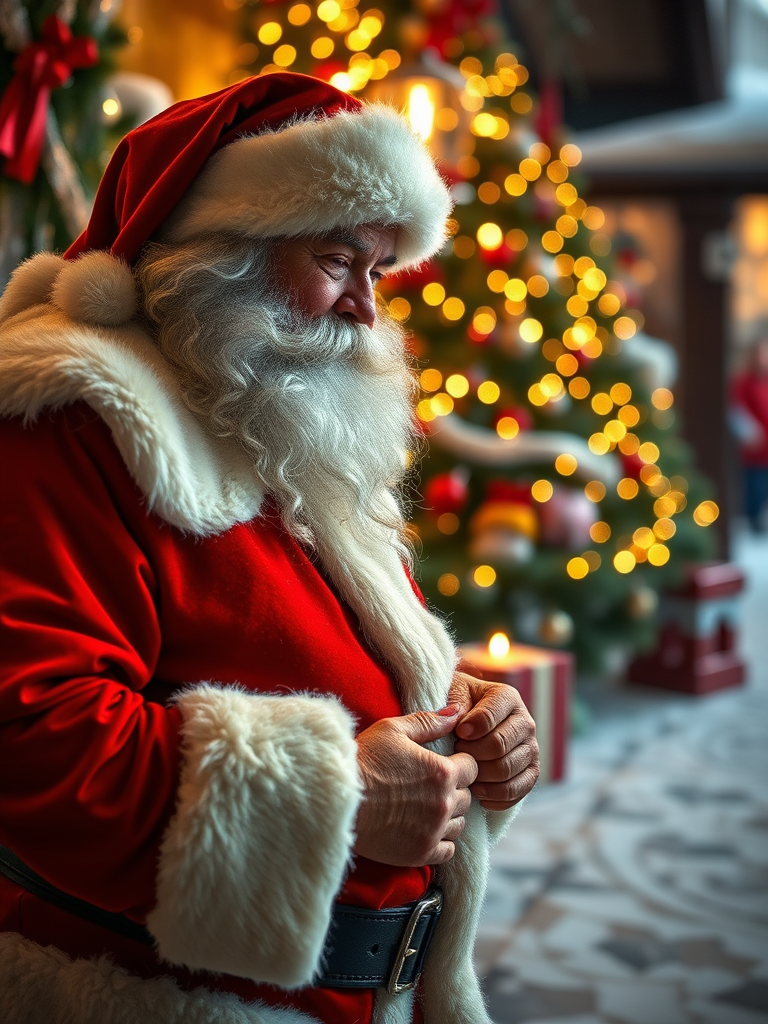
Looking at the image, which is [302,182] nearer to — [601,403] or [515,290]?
[515,290]

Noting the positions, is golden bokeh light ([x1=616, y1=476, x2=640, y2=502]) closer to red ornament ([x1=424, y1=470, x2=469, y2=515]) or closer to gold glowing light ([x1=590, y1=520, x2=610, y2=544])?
gold glowing light ([x1=590, y1=520, x2=610, y2=544])

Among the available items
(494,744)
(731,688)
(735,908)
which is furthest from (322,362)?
(731,688)

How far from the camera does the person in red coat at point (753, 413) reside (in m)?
9.30

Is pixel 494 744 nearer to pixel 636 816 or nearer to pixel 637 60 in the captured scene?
pixel 636 816

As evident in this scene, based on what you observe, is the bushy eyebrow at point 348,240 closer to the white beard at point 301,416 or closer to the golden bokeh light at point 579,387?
the white beard at point 301,416

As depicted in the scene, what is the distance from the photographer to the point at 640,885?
2711 millimetres

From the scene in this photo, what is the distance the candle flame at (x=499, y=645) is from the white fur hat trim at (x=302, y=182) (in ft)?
5.58

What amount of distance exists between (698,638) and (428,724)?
3.61 meters

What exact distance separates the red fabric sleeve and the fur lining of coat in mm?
33

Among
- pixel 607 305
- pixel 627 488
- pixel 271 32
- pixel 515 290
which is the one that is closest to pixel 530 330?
pixel 515 290

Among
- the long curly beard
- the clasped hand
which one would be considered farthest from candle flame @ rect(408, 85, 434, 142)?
the clasped hand

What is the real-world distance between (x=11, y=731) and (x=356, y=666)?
392 mm

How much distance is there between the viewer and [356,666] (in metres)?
1.14

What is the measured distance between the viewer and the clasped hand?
1040 mm
